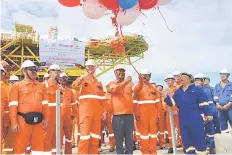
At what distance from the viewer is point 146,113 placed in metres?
6.19

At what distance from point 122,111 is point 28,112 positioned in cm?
172

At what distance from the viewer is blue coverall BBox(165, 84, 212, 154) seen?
490 centimetres

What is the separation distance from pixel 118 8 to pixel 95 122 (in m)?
2.07

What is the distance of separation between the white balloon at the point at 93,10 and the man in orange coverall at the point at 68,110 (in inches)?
77.3

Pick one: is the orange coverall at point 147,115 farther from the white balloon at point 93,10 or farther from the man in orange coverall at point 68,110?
the white balloon at point 93,10

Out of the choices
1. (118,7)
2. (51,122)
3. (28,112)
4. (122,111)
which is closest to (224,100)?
(122,111)

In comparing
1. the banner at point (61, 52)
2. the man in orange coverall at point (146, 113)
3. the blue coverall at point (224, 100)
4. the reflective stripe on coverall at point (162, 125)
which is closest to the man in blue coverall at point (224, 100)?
the blue coverall at point (224, 100)

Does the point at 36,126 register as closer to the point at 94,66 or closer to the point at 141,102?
the point at 94,66

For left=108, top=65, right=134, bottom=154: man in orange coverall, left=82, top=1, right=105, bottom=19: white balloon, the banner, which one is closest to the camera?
left=82, top=1, right=105, bottom=19: white balloon

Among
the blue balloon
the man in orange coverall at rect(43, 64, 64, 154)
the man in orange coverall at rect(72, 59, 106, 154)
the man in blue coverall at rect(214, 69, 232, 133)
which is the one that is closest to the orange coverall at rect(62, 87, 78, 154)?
the man in orange coverall at rect(43, 64, 64, 154)

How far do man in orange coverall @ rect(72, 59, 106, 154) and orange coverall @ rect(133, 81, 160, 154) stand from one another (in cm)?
87

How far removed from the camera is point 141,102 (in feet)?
20.7

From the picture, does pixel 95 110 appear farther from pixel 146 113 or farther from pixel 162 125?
pixel 162 125

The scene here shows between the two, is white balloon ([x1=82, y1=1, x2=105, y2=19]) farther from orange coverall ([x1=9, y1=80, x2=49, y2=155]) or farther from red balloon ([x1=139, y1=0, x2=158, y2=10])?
orange coverall ([x1=9, y1=80, x2=49, y2=155])
